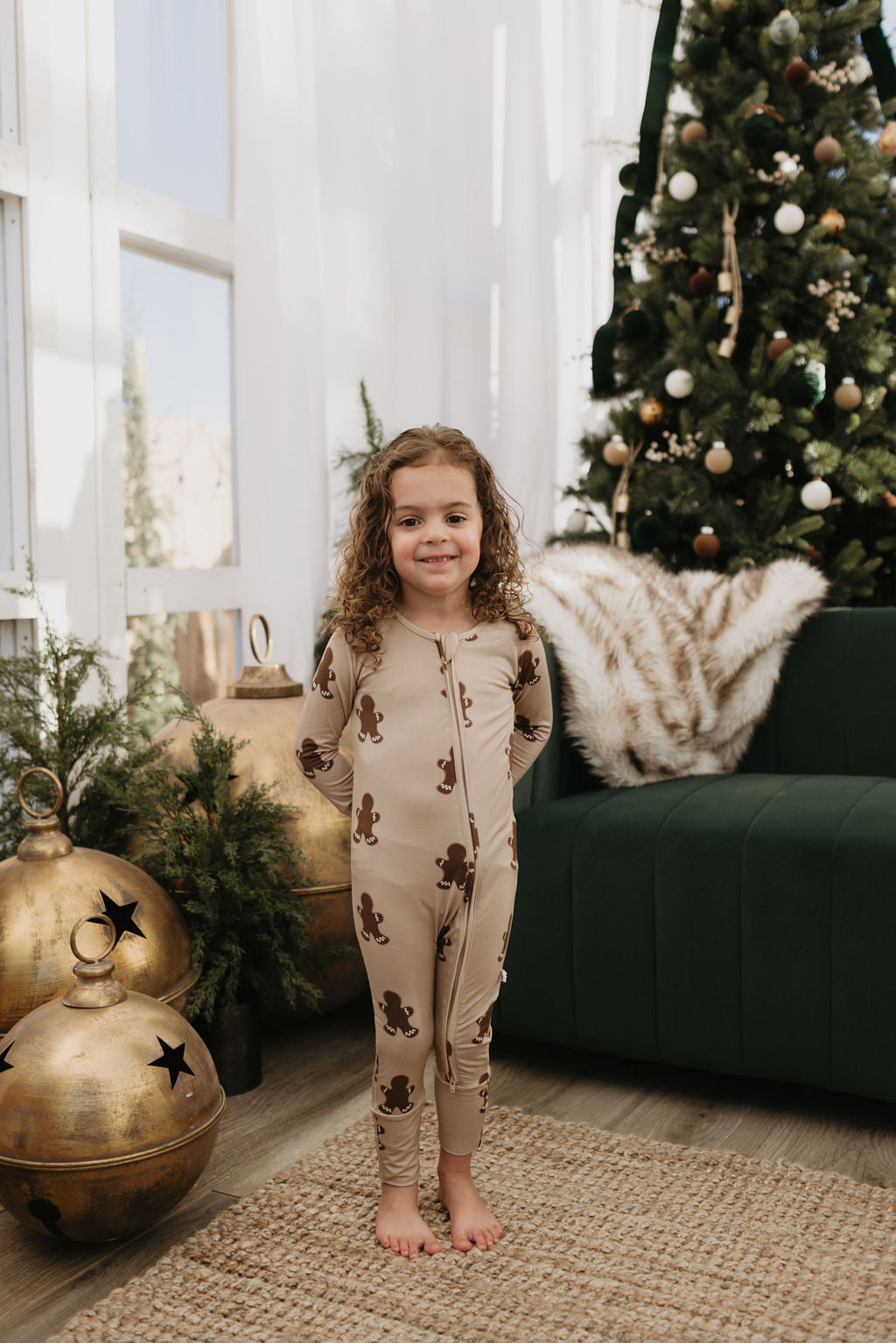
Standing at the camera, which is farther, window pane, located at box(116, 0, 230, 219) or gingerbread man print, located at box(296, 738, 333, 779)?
window pane, located at box(116, 0, 230, 219)

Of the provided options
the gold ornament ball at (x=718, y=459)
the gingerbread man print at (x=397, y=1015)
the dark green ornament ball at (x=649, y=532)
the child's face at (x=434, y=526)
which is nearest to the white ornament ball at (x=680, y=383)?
the gold ornament ball at (x=718, y=459)

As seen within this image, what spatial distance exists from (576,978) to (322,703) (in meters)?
0.80

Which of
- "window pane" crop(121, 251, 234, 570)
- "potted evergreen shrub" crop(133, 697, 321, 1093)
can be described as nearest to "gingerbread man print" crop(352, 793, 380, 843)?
"potted evergreen shrub" crop(133, 697, 321, 1093)

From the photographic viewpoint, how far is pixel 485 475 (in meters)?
1.47

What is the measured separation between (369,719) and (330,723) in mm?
67

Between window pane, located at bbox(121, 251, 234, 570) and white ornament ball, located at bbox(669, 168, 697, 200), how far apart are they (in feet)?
3.98

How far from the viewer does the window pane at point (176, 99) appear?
8.72 ft

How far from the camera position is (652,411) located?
2.93 metres

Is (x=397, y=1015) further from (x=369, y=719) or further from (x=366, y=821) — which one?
(x=369, y=719)

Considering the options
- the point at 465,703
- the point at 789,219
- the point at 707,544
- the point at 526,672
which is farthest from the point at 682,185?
the point at 465,703

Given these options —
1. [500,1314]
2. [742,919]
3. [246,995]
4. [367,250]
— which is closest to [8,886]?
[246,995]

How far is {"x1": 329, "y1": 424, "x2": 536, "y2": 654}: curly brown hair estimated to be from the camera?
56.2 inches

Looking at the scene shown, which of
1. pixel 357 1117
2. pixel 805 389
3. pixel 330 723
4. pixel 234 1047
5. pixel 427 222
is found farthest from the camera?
pixel 427 222

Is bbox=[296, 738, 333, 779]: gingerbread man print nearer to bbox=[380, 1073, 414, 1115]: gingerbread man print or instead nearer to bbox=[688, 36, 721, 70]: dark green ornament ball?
bbox=[380, 1073, 414, 1115]: gingerbread man print
